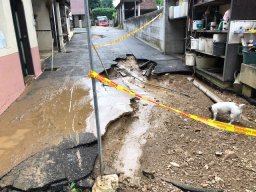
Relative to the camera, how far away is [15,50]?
5.68 m

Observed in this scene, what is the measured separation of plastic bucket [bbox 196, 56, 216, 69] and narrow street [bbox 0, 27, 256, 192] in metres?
1.39

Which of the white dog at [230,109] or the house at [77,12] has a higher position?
the house at [77,12]

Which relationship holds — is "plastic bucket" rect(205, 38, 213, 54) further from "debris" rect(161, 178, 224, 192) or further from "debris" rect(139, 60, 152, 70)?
"debris" rect(161, 178, 224, 192)

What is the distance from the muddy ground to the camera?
2994 mm

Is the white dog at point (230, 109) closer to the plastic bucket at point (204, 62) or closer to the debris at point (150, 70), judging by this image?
the plastic bucket at point (204, 62)

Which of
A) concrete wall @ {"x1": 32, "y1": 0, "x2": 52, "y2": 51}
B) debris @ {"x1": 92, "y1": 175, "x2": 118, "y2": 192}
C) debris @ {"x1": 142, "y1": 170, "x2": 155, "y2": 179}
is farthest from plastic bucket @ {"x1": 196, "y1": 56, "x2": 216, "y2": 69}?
concrete wall @ {"x1": 32, "y1": 0, "x2": 52, "y2": 51}

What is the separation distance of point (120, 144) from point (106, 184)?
118 centimetres

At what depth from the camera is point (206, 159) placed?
3.40 meters

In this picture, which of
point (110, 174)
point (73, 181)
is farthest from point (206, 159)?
Result: point (73, 181)

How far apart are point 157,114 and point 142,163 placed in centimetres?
172

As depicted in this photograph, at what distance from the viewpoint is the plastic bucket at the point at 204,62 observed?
7.21 meters

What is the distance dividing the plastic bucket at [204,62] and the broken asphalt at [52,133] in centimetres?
311

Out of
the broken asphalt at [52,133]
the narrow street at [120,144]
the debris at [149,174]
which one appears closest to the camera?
the broken asphalt at [52,133]

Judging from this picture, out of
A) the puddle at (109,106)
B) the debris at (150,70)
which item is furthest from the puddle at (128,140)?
the debris at (150,70)
